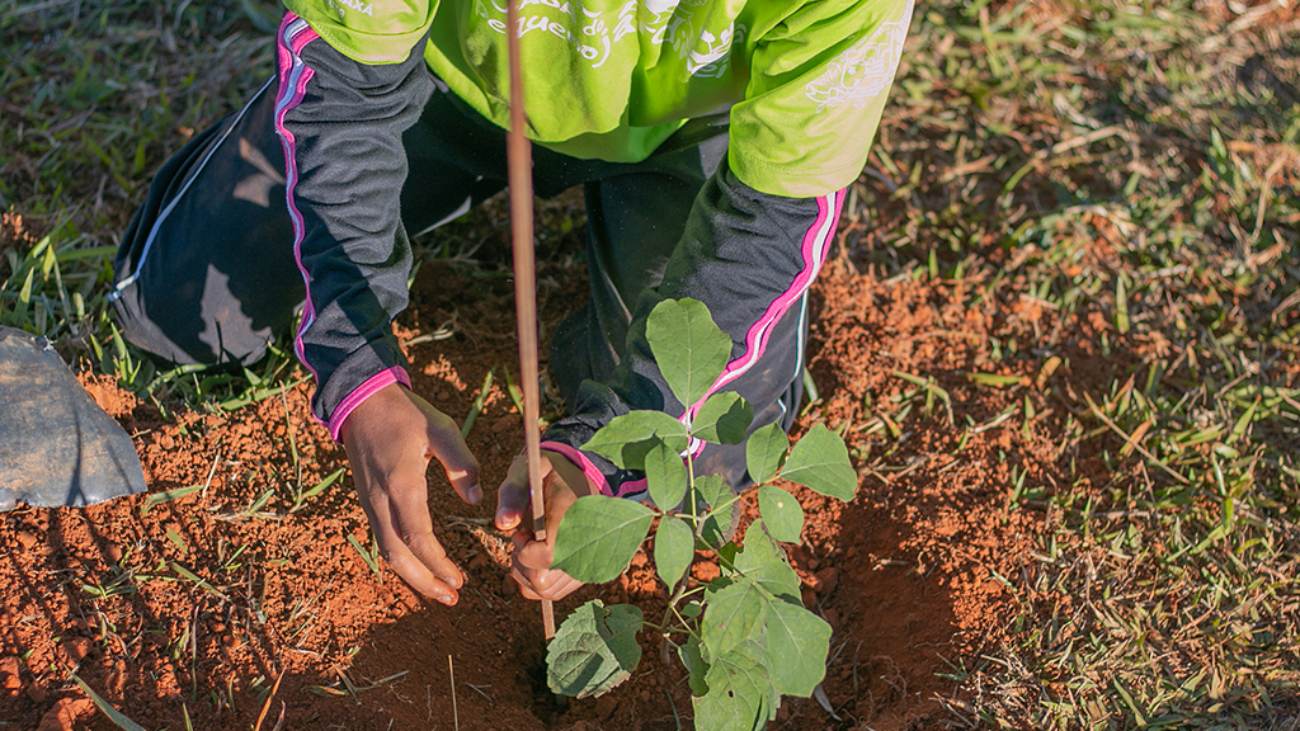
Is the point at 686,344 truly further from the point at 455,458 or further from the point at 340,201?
the point at 340,201

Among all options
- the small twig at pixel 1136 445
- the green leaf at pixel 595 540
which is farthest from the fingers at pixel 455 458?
the small twig at pixel 1136 445

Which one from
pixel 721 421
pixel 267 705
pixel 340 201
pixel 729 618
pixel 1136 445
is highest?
pixel 340 201

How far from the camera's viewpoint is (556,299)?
1.85m

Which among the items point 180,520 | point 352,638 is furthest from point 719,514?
point 180,520

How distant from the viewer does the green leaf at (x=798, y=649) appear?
92cm

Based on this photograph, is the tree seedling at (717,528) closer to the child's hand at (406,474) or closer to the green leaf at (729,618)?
the green leaf at (729,618)

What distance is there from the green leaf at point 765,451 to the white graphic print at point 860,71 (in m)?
0.42

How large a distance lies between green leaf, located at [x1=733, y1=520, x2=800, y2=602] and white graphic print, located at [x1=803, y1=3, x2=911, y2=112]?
529mm

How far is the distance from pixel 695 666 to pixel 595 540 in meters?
0.26

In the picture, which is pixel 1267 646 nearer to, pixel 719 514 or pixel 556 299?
pixel 719 514

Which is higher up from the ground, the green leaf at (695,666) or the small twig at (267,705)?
the green leaf at (695,666)

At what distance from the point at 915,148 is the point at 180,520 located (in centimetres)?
168

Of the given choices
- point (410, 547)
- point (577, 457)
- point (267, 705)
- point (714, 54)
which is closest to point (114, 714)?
point (267, 705)

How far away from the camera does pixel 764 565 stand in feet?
3.19
